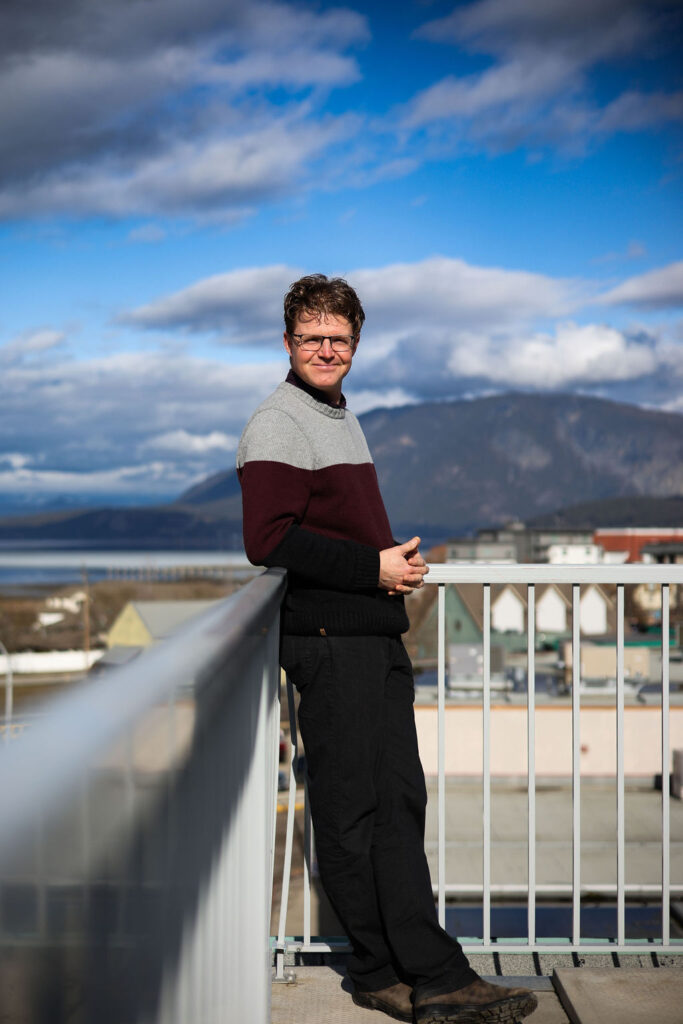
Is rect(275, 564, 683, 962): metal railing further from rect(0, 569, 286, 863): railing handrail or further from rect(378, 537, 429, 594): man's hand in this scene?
rect(0, 569, 286, 863): railing handrail

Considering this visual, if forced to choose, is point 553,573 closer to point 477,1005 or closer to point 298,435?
point 298,435

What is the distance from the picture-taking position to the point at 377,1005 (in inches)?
90.0

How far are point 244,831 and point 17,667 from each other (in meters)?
59.6

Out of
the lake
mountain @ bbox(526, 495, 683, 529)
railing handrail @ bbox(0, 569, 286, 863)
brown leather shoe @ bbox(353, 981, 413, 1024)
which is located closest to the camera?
railing handrail @ bbox(0, 569, 286, 863)

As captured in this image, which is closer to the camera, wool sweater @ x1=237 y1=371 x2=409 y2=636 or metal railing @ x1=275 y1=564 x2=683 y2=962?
wool sweater @ x1=237 y1=371 x2=409 y2=636

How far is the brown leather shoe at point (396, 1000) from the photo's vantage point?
2.23 meters

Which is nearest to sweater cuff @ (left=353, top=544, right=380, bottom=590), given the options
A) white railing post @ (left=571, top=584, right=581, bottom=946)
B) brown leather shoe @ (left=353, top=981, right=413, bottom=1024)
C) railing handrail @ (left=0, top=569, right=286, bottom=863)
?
white railing post @ (left=571, top=584, right=581, bottom=946)

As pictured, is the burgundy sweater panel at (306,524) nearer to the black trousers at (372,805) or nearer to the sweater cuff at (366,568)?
the sweater cuff at (366,568)

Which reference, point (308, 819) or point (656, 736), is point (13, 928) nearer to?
point (308, 819)

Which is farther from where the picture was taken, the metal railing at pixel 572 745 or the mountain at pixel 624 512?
the mountain at pixel 624 512

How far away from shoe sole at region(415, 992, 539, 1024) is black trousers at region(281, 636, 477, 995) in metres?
0.04

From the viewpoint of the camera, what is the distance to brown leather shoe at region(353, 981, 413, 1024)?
2.23 metres

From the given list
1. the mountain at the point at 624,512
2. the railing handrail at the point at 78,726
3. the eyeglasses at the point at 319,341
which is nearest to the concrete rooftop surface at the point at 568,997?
the eyeglasses at the point at 319,341

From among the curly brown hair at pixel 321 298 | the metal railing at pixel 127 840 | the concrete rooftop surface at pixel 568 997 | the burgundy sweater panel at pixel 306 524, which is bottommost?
the concrete rooftop surface at pixel 568 997
